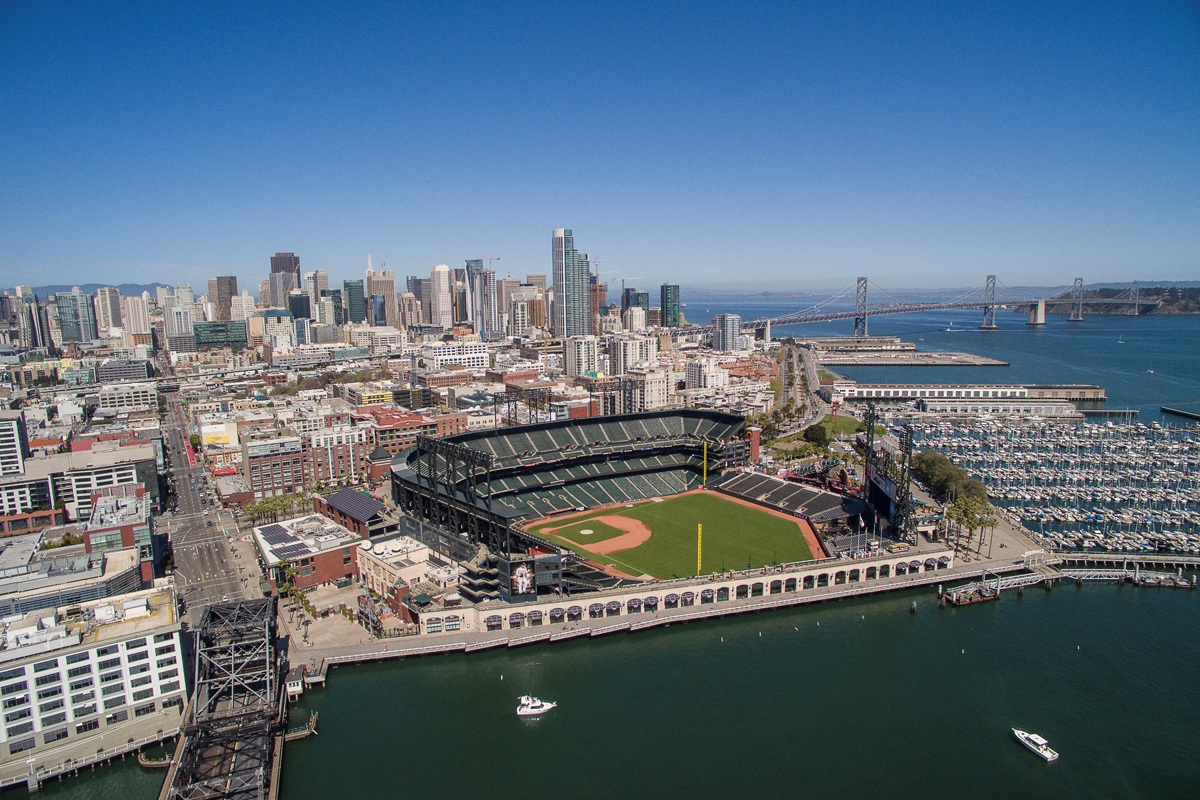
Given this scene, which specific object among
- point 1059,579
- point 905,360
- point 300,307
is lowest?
point 1059,579

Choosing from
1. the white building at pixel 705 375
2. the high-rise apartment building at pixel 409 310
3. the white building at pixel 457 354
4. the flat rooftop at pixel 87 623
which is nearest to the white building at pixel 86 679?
the flat rooftop at pixel 87 623

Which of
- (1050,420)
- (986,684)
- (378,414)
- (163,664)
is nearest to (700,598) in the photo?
(986,684)

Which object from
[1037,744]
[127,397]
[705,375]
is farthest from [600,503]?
[127,397]

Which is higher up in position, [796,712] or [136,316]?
[136,316]

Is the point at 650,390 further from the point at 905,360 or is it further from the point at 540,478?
the point at 905,360

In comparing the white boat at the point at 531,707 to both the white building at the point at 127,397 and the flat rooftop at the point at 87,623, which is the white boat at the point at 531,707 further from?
the white building at the point at 127,397

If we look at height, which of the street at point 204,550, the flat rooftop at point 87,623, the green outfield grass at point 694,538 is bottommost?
the green outfield grass at point 694,538

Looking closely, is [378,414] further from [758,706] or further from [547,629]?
[758,706]
